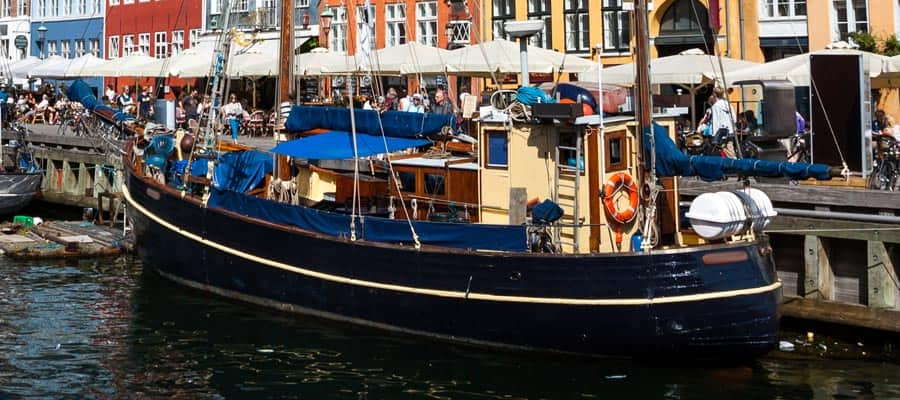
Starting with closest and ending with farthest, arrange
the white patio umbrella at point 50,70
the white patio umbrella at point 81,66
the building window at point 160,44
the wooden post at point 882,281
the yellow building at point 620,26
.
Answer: the wooden post at point 882,281 < the yellow building at point 620,26 < the white patio umbrella at point 81,66 < the white patio umbrella at point 50,70 < the building window at point 160,44

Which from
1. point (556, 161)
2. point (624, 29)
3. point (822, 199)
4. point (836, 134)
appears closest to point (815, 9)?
point (624, 29)

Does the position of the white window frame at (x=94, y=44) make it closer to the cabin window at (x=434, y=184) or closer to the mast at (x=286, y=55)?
the mast at (x=286, y=55)

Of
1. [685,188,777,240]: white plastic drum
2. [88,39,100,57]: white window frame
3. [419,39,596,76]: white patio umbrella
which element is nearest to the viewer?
[685,188,777,240]: white plastic drum

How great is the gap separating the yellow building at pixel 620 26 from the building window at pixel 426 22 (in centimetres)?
256

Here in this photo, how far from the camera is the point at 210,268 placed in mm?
22734

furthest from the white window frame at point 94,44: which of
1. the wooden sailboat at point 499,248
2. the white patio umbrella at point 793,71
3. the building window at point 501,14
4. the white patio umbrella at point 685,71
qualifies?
the wooden sailboat at point 499,248

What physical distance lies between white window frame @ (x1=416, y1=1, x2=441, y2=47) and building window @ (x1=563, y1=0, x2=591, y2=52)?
241 inches

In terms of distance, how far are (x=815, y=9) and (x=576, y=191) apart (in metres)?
21.0

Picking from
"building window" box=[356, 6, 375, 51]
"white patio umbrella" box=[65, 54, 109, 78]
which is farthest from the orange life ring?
"white patio umbrella" box=[65, 54, 109, 78]

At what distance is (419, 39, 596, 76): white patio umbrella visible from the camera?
31094 mm

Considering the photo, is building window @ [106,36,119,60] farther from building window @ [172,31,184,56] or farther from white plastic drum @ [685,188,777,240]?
white plastic drum @ [685,188,777,240]

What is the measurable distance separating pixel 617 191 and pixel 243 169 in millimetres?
8256

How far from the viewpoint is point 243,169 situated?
23609mm

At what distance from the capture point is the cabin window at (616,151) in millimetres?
18156
